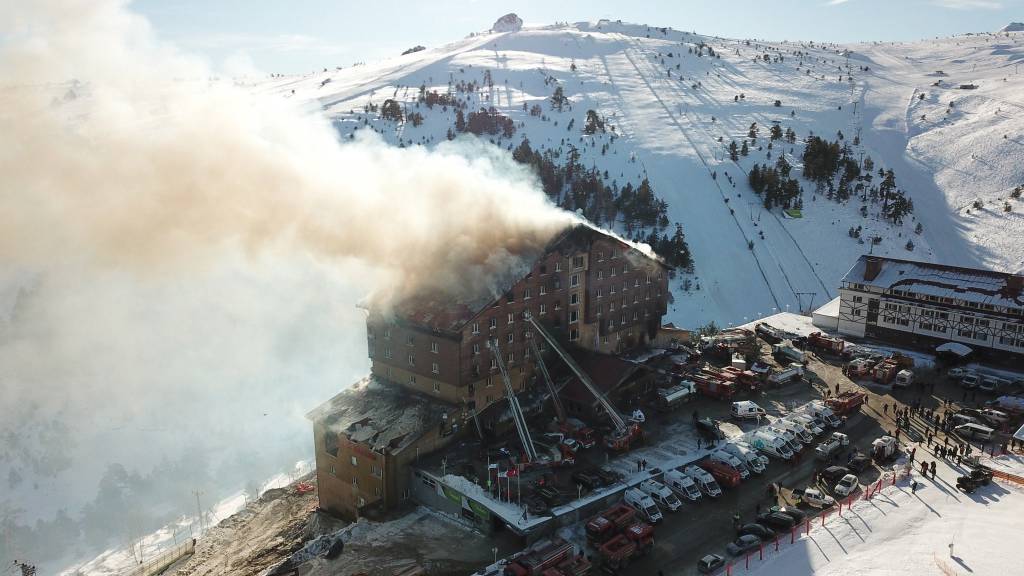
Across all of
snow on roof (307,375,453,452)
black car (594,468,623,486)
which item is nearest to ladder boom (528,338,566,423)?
black car (594,468,623,486)

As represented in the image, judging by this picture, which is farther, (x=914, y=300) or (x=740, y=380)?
(x=914, y=300)

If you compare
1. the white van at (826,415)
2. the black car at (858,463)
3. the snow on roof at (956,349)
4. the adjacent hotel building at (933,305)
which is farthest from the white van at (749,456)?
the adjacent hotel building at (933,305)

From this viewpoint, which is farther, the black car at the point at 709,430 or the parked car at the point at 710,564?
the black car at the point at 709,430

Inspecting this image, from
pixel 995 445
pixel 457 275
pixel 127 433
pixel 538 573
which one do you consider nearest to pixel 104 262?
pixel 457 275

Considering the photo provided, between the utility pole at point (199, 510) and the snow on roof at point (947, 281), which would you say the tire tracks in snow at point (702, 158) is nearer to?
the snow on roof at point (947, 281)

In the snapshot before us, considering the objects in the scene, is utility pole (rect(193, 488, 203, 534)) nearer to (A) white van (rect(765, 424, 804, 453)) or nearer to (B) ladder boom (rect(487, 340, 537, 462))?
(B) ladder boom (rect(487, 340, 537, 462))

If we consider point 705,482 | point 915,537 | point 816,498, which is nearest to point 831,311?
point 816,498

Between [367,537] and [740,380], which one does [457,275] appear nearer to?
[367,537]
